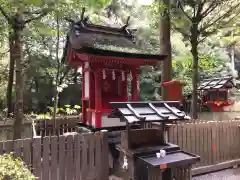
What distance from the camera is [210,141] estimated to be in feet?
24.5

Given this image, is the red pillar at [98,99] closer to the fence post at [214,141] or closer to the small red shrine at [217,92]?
the fence post at [214,141]

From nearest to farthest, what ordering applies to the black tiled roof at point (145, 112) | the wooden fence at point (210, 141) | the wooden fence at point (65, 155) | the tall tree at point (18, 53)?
the black tiled roof at point (145, 112)
the wooden fence at point (65, 155)
the tall tree at point (18, 53)
the wooden fence at point (210, 141)

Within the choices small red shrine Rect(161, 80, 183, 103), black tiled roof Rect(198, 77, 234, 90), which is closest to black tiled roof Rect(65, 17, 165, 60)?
small red shrine Rect(161, 80, 183, 103)

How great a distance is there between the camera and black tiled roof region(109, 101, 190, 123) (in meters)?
4.89

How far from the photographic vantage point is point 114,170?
6.75 meters

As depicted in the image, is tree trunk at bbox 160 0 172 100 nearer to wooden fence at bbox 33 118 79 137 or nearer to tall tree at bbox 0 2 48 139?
wooden fence at bbox 33 118 79 137

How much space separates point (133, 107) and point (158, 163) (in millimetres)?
1363

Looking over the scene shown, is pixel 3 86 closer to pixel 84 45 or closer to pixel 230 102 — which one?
pixel 84 45

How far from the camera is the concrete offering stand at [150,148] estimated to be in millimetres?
4752

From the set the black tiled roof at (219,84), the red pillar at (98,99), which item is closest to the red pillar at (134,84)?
the red pillar at (98,99)

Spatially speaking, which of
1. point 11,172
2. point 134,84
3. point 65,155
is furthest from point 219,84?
point 11,172

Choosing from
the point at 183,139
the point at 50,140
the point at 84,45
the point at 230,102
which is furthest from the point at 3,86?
the point at 230,102

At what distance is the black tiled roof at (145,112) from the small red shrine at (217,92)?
47.1ft

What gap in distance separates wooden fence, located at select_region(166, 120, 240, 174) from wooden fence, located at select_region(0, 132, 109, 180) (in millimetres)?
2161
